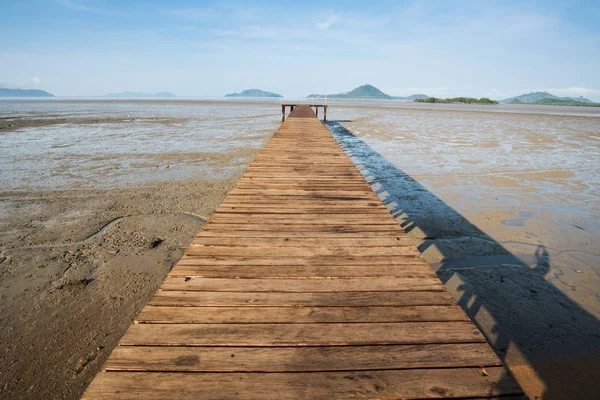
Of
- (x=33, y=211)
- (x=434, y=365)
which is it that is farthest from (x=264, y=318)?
(x=33, y=211)

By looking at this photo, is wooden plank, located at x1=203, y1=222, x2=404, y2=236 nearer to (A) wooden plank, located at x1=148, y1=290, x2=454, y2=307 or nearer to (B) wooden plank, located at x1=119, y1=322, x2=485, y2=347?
(A) wooden plank, located at x1=148, y1=290, x2=454, y2=307

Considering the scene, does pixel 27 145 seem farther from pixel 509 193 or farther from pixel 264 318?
pixel 509 193

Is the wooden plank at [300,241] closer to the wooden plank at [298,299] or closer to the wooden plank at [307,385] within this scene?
the wooden plank at [298,299]

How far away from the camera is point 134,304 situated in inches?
140

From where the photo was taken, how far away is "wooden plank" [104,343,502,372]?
1.55m

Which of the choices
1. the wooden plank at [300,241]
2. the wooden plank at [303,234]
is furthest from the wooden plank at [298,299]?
the wooden plank at [303,234]

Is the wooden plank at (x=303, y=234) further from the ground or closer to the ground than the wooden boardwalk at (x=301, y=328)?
further from the ground

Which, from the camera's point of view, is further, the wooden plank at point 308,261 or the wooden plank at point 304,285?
the wooden plank at point 308,261

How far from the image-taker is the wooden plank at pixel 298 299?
204 cm

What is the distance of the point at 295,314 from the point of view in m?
1.96

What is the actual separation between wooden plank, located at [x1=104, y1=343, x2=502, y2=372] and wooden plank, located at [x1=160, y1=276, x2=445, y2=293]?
21.9 inches

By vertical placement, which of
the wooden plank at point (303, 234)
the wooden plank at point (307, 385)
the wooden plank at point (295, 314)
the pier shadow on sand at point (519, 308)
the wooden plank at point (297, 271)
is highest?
the wooden plank at point (303, 234)

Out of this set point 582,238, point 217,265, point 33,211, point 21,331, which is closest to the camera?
point 217,265

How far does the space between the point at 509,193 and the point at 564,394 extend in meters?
6.12
